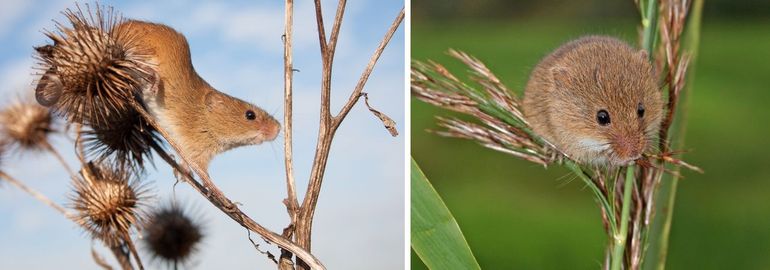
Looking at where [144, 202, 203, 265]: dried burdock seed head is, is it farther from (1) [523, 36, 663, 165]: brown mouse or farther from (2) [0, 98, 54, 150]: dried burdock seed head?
(1) [523, 36, 663, 165]: brown mouse

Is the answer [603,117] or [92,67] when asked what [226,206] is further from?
[603,117]

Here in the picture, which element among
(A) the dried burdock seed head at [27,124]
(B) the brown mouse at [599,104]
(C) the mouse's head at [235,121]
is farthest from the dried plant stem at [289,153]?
(A) the dried burdock seed head at [27,124]

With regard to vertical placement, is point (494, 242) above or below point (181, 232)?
above

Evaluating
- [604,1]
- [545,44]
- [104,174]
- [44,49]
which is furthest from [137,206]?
[604,1]

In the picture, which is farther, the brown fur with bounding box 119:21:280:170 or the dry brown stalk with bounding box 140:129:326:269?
the brown fur with bounding box 119:21:280:170

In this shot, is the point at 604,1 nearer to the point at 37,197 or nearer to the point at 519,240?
the point at 519,240

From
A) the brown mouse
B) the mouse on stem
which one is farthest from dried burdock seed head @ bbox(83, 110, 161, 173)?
the brown mouse

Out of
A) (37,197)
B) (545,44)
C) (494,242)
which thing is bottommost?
(37,197)

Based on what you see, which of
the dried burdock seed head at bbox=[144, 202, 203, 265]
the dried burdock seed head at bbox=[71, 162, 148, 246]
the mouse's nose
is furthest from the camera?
the dried burdock seed head at bbox=[144, 202, 203, 265]

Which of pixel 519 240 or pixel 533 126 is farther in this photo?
pixel 519 240
